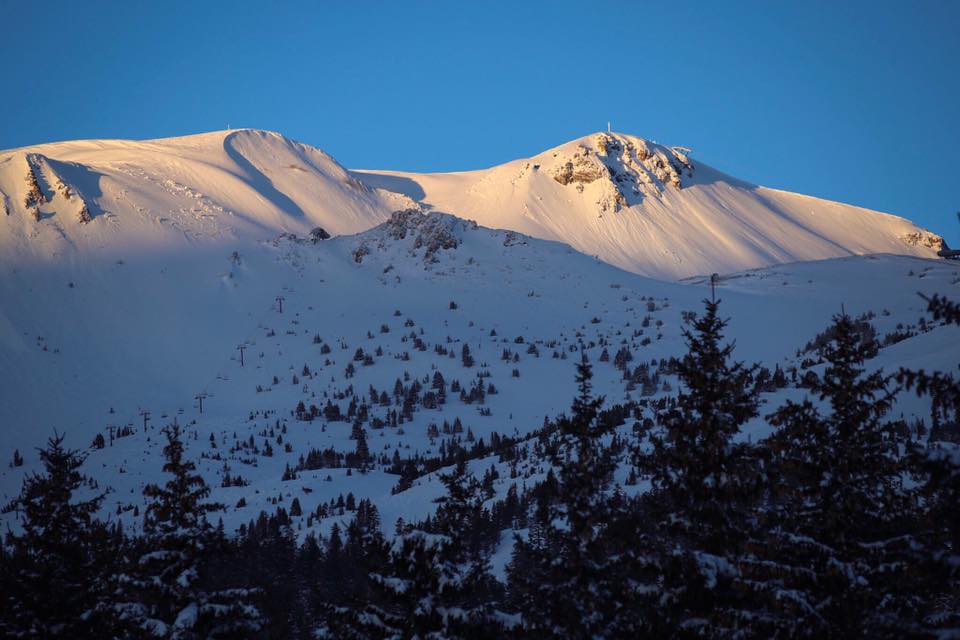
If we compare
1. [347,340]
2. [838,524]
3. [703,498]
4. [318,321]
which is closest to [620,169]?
[318,321]

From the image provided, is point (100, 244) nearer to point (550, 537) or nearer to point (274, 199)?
point (274, 199)

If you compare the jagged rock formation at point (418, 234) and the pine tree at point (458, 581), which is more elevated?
the jagged rock formation at point (418, 234)

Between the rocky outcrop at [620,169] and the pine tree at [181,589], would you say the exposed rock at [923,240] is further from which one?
the pine tree at [181,589]

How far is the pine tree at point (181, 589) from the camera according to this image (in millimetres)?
14469

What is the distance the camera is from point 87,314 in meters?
65.0

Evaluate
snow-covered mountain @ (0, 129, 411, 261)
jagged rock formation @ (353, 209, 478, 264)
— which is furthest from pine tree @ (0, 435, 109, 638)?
snow-covered mountain @ (0, 129, 411, 261)

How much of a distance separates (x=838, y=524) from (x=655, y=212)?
106 m

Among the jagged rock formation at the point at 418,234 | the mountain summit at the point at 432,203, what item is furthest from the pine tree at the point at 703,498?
the mountain summit at the point at 432,203

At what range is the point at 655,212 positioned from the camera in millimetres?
115500

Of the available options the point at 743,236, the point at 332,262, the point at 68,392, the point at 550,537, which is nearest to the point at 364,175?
the point at 743,236

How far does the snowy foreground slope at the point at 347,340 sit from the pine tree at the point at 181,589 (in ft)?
56.2

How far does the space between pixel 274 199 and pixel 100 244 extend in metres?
Result: 35.0

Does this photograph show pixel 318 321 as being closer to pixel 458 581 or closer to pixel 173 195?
pixel 173 195

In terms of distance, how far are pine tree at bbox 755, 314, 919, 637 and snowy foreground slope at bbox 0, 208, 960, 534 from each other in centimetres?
2029
